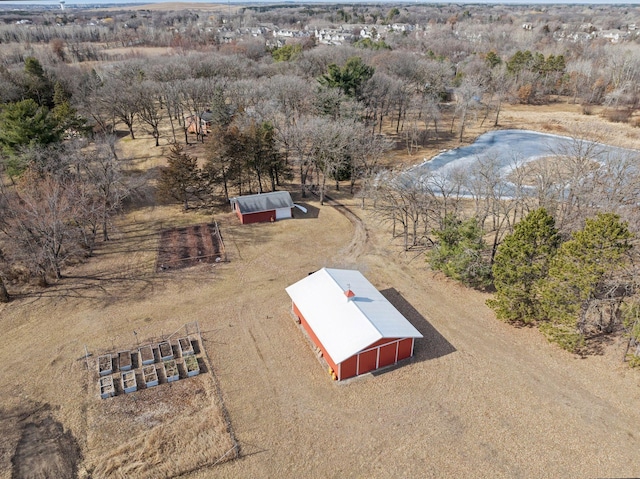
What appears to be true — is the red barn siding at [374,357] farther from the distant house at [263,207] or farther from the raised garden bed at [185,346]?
the distant house at [263,207]

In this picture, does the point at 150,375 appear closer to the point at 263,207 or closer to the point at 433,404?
the point at 433,404

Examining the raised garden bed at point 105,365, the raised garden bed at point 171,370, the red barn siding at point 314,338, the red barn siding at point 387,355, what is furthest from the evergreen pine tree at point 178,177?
the red barn siding at point 387,355

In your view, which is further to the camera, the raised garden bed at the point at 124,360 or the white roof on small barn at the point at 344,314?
the raised garden bed at the point at 124,360

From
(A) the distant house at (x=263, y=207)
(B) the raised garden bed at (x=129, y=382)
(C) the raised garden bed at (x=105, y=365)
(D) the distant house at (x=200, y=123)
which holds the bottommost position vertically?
(B) the raised garden bed at (x=129, y=382)

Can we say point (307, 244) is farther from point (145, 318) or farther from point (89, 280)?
point (89, 280)

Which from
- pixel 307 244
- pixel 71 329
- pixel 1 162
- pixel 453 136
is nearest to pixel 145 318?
pixel 71 329

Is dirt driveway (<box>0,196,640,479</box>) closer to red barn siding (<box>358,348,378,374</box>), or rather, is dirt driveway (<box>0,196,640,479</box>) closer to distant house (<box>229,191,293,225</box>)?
red barn siding (<box>358,348,378,374</box>)

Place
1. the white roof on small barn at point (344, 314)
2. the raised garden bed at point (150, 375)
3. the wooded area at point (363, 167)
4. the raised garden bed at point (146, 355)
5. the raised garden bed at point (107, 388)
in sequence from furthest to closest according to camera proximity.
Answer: the wooded area at point (363, 167) < the raised garden bed at point (146, 355) < the white roof on small barn at point (344, 314) < the raised garden bed at point (150, 375) < the raised garden bed at point (107, 388)
